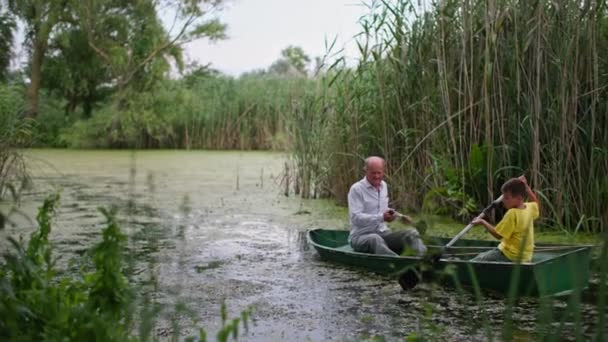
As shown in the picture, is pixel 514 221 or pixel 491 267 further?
pixel 514 221

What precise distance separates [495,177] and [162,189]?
505 centimetres

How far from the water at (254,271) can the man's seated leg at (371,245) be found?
222 mm

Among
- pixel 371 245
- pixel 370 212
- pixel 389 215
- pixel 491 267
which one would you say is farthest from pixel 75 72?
→ pixel 491 267

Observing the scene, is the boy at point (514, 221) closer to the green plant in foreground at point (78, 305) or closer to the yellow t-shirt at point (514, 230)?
the yellow t-shirt at point (514, 230)

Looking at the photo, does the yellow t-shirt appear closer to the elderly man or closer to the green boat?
the green boat

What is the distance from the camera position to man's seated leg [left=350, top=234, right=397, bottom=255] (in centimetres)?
494

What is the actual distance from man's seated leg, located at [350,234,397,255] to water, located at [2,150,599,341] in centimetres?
22

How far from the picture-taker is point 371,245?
5020mm

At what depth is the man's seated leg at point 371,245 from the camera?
4941mm

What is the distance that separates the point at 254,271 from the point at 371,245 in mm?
780

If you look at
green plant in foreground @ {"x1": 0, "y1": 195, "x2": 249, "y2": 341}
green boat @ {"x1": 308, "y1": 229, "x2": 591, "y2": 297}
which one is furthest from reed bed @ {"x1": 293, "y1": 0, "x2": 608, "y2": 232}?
green plant in foreground @ {"x1": 0, "y1": 195, "x2": 249, "y2": 341}

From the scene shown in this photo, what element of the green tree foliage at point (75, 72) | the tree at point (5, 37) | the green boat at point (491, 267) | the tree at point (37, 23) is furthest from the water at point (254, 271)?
the green tree foliage at point (75, 72)

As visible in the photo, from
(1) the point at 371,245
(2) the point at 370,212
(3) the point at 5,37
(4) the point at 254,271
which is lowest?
(4) the point at 254,271

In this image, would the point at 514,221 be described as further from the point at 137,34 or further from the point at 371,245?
the point at 137,34
